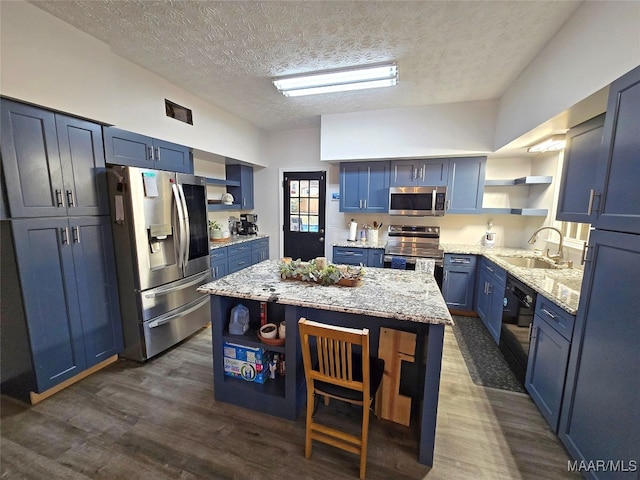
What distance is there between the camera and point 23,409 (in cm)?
185

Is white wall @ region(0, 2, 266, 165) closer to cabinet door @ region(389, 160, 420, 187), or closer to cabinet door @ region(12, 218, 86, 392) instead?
cabinet door @ region(12, 218, 86, 392)

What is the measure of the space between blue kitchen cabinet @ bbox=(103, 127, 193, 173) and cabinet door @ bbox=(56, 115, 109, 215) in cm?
8

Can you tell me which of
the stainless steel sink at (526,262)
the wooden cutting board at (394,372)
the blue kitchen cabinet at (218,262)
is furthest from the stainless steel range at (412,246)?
the blue kitchen cabinet at (218,262)

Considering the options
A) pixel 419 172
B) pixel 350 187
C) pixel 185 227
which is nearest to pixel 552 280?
pixel 419 172

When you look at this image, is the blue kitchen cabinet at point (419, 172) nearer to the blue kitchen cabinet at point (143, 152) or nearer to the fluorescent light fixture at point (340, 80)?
the fluorescent light fixture at point (340, 80)

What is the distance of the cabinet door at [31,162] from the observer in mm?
1634

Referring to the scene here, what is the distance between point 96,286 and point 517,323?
12.1 ft

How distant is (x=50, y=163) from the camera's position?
1.84 metres

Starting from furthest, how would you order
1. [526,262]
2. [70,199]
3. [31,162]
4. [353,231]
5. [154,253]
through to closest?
[353,231]
[526,262]
[154,253]
[70,199]
[31,162]

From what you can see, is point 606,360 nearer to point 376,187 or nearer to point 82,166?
point 376,187

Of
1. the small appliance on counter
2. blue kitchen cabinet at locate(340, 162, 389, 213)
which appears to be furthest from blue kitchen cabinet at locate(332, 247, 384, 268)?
blue kitchen cabinet at locate(340, 162, 389, 213)

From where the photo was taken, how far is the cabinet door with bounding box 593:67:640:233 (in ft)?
3.91

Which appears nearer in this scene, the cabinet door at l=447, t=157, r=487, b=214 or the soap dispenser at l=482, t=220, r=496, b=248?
the cabinet door at l=447, t=157, r=487, b=214

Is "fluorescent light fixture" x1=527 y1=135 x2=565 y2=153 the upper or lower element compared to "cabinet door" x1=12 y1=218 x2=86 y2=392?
upper
